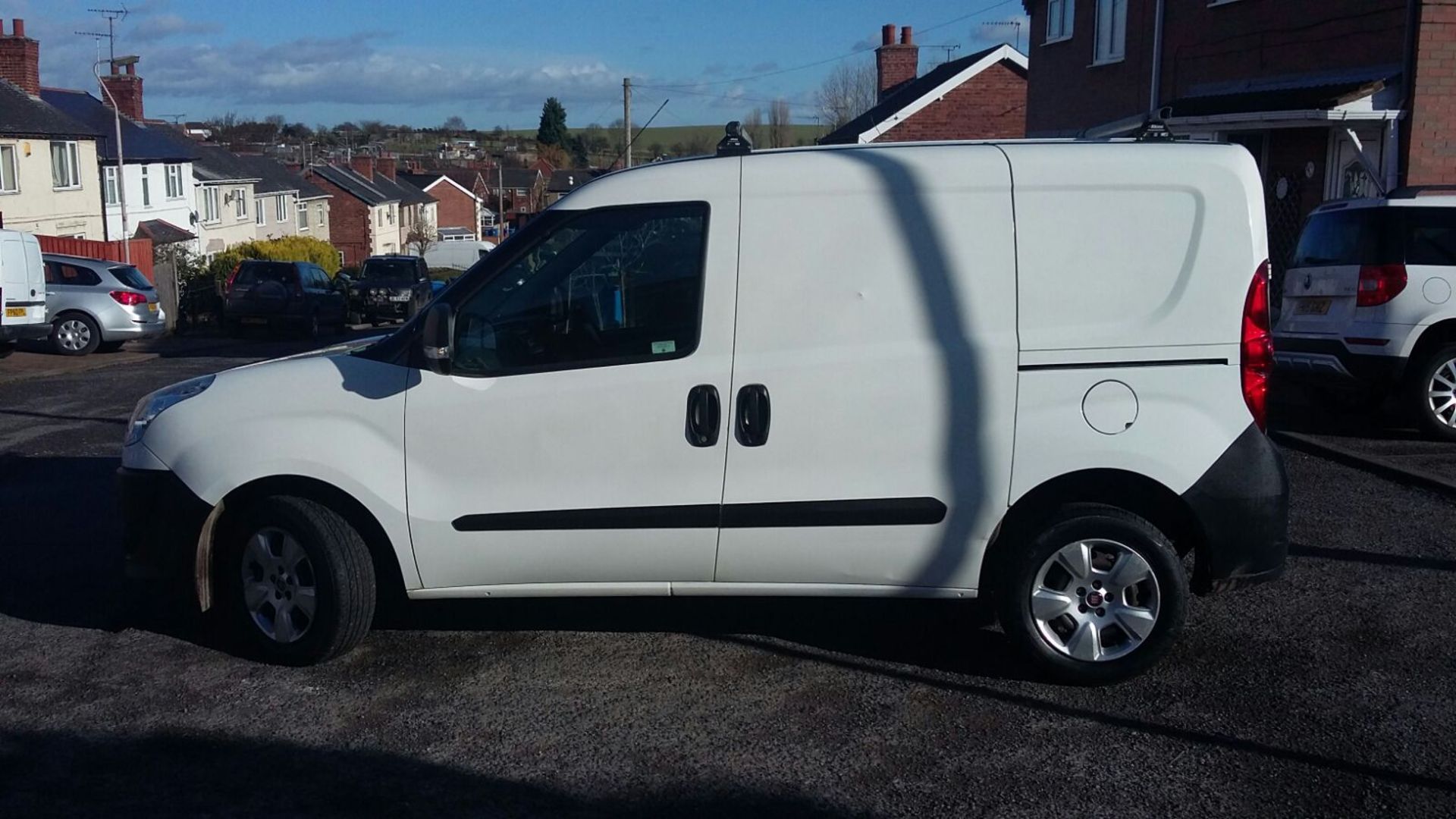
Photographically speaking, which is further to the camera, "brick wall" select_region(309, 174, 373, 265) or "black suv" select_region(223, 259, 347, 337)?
"brick wall" select_region(309, 174, 373, 265)

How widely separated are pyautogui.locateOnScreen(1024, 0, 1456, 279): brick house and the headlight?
767 centimetres

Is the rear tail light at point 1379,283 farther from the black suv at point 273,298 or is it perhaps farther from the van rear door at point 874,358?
the black suv at point 273,298

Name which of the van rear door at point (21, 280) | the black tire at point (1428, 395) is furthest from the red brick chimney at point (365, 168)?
the black tire at point (1428, 395)

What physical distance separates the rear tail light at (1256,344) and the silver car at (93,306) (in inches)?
817

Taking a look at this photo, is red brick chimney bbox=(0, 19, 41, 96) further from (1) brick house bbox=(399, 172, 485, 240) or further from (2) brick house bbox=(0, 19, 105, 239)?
(1) brick house bbox=(399, 172, 485, 240)

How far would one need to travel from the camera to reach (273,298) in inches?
1161

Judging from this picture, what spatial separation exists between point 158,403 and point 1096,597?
405 centimetres

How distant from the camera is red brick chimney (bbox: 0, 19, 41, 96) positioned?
39.6 meters

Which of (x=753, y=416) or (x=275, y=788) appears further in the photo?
(x=753, y=416)

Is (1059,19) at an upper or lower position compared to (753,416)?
upper

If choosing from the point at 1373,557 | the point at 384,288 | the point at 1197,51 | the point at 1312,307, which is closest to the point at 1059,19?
the point at 1197,51

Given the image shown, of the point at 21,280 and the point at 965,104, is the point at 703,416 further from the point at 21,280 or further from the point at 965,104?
the point at 965,104

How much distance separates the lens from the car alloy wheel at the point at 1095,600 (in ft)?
17.4

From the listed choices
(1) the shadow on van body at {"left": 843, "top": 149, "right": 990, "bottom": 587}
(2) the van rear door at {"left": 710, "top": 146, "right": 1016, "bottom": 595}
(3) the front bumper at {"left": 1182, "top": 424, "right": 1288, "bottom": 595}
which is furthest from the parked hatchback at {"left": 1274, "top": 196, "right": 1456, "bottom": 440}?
(1) the shadow on van body at {"left": 843, "top": 149, "right": 990, "bottom": 587}
